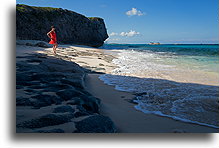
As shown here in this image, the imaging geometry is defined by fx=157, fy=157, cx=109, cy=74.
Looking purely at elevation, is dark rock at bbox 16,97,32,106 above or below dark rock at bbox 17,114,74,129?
above

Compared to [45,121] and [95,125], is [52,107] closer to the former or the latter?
[45,121]

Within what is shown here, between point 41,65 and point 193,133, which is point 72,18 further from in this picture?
point 193,133

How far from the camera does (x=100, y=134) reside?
183 cm

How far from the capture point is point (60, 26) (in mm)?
25047

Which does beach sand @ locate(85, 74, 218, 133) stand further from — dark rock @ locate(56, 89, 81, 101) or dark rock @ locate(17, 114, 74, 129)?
dark rock @ locate(17, 114, 74, 129)

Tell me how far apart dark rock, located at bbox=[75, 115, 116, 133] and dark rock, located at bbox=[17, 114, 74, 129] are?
0.55 feet

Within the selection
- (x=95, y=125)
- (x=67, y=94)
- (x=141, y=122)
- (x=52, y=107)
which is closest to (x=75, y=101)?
(x=67, y=94)

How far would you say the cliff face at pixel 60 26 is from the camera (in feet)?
58.6

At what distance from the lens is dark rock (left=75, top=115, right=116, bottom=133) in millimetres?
1749

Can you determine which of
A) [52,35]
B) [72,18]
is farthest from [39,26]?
[52,35]

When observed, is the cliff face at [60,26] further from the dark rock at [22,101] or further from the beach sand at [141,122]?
the beach sand at [141,122]

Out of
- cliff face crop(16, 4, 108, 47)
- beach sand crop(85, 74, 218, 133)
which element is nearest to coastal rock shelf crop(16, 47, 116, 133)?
beach sand crop(85, 74, 218, 133)

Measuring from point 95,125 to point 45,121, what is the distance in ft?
1.80

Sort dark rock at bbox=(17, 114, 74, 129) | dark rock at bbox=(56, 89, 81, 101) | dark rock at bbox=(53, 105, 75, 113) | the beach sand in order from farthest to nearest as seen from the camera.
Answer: dark rock at bbox=(56, 89, 81, 101), the beach sand, dark rock at bbox=(53, 105, 75, 113), dark rock at bbox=(17, 114, 74, 129)
